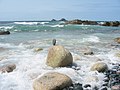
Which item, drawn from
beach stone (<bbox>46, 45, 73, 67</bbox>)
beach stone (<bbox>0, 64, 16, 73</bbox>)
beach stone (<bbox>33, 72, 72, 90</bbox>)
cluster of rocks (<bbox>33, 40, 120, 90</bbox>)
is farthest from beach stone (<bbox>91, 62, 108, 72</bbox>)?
beach stone (<bbox>0, 64, 16, 73</bbox>)

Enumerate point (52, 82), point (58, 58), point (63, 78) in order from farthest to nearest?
point (58, 58) < point (63, 78) < point (52, 82)

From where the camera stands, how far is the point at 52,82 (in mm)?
7219

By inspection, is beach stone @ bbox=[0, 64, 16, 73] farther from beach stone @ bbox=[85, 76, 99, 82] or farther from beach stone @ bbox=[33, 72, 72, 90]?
beach stone @ bbox=[85, 76, 99, 82]

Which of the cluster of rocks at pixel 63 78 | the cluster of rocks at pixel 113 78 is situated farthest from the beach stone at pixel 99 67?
the cluster of rocks at pixel 113 78

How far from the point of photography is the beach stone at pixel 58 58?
31.2 feet

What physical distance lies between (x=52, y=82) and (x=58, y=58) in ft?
7.74

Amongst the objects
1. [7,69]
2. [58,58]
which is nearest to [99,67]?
[58,58]

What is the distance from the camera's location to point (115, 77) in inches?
336

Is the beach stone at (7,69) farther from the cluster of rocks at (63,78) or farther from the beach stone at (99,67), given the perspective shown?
the beach stone at (99,67)

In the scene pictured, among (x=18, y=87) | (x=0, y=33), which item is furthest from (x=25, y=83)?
(x=0, y=33)

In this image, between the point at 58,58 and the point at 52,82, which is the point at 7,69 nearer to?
the point at 58,58

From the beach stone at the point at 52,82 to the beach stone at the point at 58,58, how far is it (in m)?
1.92

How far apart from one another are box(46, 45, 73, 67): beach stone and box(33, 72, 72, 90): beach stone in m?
1.92

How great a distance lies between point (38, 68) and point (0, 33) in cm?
2103
